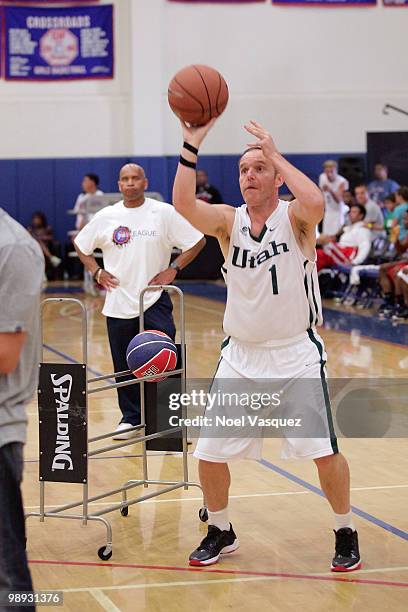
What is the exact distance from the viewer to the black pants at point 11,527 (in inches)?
137

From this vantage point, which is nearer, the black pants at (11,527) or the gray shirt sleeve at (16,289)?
the gray shirt sleeve at (16,289)

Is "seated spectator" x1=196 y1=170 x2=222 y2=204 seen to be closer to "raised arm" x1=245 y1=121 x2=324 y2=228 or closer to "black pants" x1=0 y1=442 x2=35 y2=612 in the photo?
"raised arm" x1=245 y1=121 x2=324 y2=228

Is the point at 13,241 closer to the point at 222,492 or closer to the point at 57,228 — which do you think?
the point at 222,492

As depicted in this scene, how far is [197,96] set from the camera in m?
5.32

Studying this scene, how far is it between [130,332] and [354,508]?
8.06ft

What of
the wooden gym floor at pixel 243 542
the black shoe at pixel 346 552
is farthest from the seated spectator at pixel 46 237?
the black shoe at pixel 346 552

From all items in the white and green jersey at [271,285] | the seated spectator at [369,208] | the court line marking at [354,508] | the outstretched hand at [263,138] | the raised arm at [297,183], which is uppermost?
the outstretched hand at [263,138]

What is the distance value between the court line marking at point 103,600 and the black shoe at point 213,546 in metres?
0.59

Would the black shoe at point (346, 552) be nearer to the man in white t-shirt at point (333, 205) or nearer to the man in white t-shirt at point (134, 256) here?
the man in white t-shirt at point (134, 256)

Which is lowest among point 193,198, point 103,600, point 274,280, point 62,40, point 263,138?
point 103,600

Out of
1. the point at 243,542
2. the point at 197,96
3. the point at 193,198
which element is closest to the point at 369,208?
the point at 243,542

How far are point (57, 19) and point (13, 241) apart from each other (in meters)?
19.9

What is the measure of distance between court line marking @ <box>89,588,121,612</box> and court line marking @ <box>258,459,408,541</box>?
1.70m

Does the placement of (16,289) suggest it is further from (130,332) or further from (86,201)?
(86,201)
